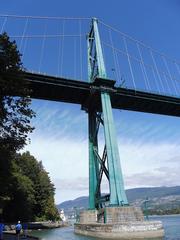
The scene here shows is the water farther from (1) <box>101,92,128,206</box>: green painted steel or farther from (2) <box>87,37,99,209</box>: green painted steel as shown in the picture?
(1) <box>101,92,128,206</box>: green painted steel

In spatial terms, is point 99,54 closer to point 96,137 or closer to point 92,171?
point 96,137

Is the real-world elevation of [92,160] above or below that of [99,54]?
below

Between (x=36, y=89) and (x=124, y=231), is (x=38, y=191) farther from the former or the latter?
(x=124, y=231)

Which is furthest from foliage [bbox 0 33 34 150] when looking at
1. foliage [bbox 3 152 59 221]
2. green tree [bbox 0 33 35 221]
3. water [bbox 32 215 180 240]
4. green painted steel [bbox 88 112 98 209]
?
foliage [bbox 3 152 59 221]

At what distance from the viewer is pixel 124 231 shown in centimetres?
3303

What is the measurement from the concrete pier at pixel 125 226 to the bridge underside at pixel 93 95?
15.8 metres

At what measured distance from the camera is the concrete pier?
33031mm

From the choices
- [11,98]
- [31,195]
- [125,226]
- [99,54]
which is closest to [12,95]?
[11,98]

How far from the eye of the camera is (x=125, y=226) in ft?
109

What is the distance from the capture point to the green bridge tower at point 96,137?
39281mm

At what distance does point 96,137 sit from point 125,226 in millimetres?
16465

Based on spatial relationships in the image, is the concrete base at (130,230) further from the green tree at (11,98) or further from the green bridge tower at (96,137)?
the green tree at (11,98)

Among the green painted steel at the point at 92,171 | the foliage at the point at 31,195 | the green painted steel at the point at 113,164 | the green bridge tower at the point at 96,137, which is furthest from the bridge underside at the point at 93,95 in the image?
the foliage at the point at 31,195

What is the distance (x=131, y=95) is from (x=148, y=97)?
2948 millimetres
